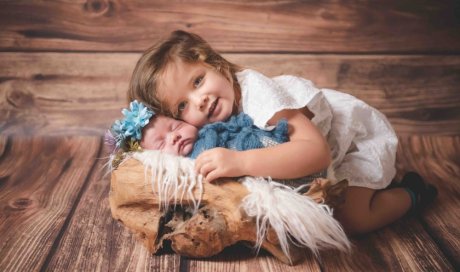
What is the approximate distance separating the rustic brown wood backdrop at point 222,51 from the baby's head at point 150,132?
0.32 meters

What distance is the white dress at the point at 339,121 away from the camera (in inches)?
44.9

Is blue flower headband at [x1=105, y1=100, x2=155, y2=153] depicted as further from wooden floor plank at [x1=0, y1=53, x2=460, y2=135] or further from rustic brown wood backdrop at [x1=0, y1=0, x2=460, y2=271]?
wooden floor plank at [x1=0, y1=53, x2=460, y2=135]

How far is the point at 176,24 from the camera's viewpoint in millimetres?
1661

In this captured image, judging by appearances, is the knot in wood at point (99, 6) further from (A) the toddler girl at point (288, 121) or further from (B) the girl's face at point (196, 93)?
(B) the girl's face at point (196, 93)

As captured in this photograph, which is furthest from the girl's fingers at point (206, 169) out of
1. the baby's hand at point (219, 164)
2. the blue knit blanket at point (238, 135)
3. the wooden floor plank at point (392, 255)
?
the wooden floor plank at point (392, 255)

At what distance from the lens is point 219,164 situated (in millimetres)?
1009

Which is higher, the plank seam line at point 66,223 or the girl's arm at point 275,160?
the girl's arm at point 275,160

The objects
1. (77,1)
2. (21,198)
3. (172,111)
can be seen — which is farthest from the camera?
(77,1)

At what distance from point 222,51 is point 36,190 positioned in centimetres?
76

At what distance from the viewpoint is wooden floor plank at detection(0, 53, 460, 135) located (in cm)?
171

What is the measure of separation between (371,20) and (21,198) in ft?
4.12

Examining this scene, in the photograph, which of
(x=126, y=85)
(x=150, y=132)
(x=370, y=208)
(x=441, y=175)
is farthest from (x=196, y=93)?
(x=441, y=175)

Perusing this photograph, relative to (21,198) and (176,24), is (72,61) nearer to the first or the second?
(176,24)

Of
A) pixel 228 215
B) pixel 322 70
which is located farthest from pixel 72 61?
pixel 228 215
